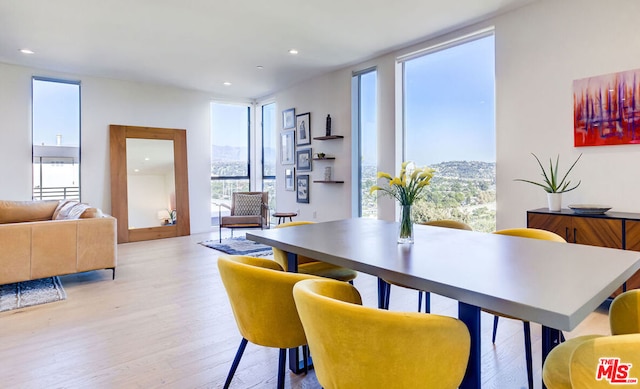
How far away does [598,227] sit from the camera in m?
2.92

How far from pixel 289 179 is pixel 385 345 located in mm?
6180

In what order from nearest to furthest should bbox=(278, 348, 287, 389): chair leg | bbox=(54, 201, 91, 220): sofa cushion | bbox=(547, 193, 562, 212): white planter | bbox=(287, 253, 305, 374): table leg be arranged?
bbox=(278, 348, 287, 389): chair leg < bbox=(287, 253, 305, 374): table leg < bbox=(547, 193, 562, 212): white planter < bbox=(54, 201, 91, 220): sofa cushion

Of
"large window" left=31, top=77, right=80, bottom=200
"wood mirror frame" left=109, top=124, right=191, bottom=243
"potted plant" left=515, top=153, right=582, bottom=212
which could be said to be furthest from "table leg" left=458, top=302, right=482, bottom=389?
Result: "large window" left=31, top=77, right=80, bottom=200

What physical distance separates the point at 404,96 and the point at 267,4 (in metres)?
2.29

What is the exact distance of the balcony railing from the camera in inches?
228

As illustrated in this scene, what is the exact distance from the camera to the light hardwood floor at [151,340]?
2.00 m

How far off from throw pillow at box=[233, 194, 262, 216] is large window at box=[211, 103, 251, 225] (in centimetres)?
110

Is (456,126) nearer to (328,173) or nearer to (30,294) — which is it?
(328,173)

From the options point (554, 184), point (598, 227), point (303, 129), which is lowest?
point (598, 227)


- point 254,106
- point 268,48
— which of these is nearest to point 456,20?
point 268,48

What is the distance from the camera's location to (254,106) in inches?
320

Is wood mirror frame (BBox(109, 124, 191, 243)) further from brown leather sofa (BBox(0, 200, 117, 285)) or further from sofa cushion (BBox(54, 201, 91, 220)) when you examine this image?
brown leather sofa (BBox(0, 200, 117, 285))

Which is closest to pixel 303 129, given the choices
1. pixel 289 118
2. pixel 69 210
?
pixel 289 118

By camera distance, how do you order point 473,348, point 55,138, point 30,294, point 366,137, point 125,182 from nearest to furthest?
1. point 473,348
2. point 30,294
3. point 366,137
4. point 55,138
5. point 125,182
